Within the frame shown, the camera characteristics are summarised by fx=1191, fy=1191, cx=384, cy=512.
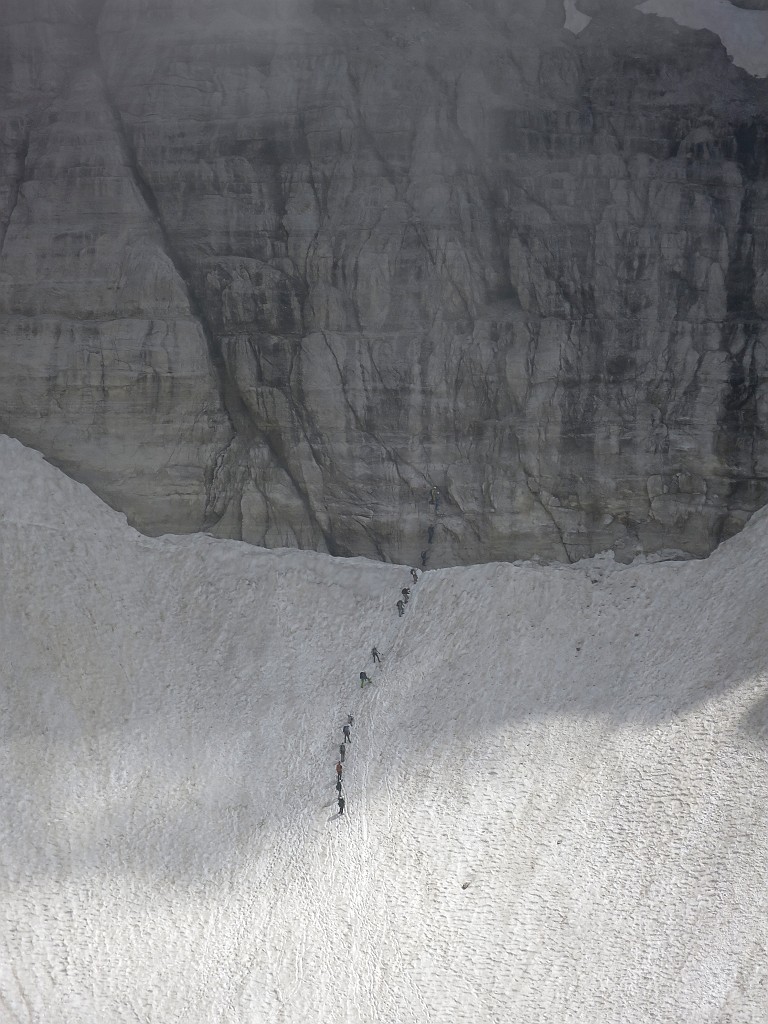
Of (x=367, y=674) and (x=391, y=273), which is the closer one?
(x=367, y=674)

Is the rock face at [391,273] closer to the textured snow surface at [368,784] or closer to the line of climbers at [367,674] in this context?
the line of climbers at [367,674]

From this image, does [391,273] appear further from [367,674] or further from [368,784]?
[368,784]

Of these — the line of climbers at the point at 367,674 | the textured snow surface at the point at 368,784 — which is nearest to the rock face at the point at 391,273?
the line of climbers at the point at 367,674

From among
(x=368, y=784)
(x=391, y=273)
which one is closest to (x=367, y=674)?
(x=368, y=784)

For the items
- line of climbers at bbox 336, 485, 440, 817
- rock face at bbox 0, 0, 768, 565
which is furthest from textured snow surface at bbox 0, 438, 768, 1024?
rock face at bbox 0, 0, 768, 565

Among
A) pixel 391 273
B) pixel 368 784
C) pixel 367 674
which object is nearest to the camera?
pixel 368 784

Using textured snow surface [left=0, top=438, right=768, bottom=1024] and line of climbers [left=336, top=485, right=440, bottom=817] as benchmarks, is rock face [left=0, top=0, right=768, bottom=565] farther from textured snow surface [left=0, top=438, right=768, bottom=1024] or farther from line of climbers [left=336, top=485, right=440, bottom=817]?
textured snow surface [left=0, top=438, right=768, bottom=1024]
